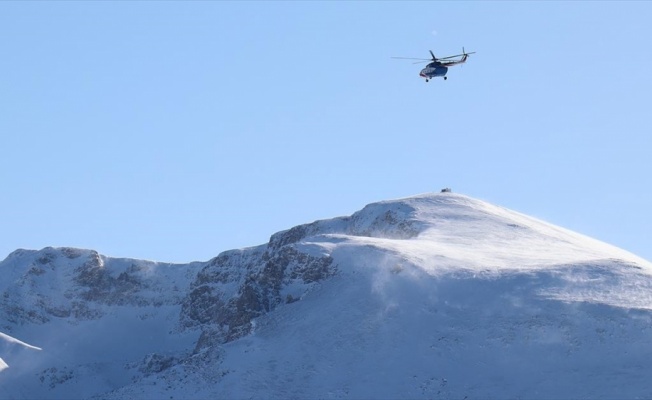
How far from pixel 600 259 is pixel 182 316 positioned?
72.9 meters

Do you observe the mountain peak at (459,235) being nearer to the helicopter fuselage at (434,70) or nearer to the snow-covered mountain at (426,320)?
the snow-covered mountain at (426,320)

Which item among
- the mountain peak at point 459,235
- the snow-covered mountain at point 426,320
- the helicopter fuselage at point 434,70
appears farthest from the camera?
the mountain peak at point 459,235

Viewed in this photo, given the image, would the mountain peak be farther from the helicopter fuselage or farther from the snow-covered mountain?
the helicopter fuselage

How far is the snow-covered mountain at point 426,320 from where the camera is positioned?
3214 inches

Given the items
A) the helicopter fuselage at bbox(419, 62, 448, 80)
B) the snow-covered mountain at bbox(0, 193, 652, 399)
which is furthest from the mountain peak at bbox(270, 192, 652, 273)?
the helicopter fuselage at bbox(419, 62, 448, 80)

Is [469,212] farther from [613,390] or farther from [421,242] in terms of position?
[613,390]

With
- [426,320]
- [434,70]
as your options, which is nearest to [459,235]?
[434,70]

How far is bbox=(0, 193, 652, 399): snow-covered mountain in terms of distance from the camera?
8162 cm

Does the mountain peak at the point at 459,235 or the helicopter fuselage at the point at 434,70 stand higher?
the helicopter fuselage at the point at 434,70

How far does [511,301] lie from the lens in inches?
3558

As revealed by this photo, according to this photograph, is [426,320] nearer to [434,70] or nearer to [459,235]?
[434,70]

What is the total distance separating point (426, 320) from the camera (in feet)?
297

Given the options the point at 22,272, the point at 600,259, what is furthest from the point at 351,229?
the point at 22,272

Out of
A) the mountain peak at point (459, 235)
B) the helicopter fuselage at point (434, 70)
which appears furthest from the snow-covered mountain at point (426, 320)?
the helicopter fuselage at point (434, 70)
